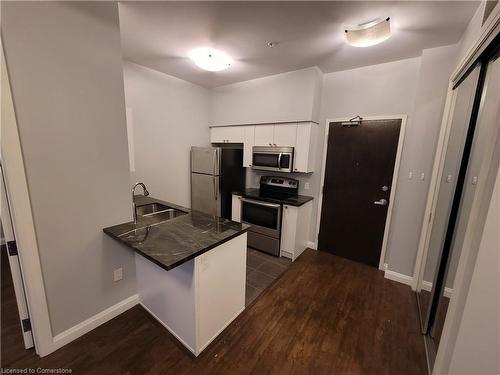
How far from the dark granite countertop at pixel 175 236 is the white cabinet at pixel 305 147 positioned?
1.61m

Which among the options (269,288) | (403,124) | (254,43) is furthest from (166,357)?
(403,124)

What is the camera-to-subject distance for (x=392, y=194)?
105 inches

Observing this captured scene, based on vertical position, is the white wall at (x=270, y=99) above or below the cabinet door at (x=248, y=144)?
above

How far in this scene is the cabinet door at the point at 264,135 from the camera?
10.8 ft

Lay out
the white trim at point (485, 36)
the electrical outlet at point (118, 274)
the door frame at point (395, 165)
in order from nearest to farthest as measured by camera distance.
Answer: the white trim at point (485, 36) → the electrical outlet at point (118, 274) → the door frame at point (395, 165)

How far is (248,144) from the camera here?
3.54m

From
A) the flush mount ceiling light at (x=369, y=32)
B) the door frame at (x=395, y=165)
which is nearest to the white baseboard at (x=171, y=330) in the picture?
the door frame at (x=395, y=165)

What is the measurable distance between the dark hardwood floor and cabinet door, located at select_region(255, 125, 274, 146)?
2.17 m

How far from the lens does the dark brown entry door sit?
2.69 meters

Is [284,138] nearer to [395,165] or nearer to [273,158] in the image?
[273,158]

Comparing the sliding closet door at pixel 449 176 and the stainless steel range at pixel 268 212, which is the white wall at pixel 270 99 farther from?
the sliding closet door at pixel 449 176

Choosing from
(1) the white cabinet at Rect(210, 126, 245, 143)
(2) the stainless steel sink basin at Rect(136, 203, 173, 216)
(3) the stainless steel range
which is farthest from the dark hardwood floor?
(1) the white cabinet at Rect(210, 126, 245, 143)

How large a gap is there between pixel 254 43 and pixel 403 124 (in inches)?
80.0

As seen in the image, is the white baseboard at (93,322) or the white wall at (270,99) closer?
the white baseboard at (93,322)
